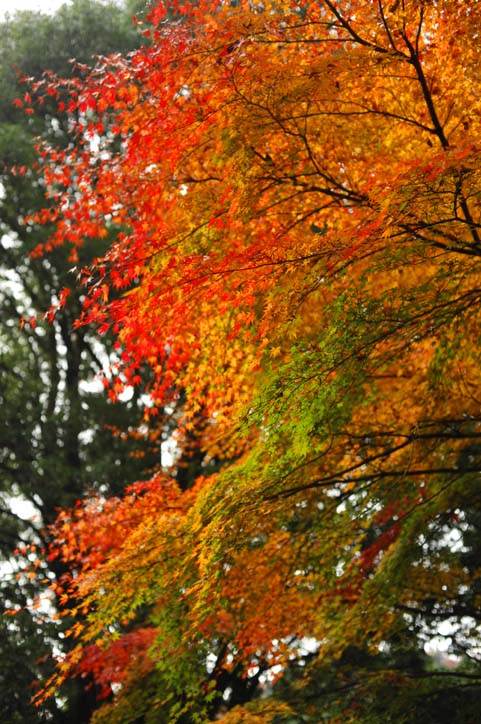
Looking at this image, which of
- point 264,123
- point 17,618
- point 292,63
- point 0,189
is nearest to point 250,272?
point 264,123

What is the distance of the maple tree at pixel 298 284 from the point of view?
3.70m

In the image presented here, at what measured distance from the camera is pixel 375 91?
480 cm

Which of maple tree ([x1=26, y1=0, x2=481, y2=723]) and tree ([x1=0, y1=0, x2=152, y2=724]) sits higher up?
tree ([x1=0, y1=0, x2=152, y2=724])

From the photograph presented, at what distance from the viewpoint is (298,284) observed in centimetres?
360

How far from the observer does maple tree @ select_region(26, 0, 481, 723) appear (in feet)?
12.1

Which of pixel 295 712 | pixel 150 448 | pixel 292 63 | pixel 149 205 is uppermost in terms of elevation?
pixel 150 448

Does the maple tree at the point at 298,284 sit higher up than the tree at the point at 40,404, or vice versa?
the tree at the point at 40,404

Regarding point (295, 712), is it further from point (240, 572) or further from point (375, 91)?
point (375, 91)

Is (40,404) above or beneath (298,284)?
above

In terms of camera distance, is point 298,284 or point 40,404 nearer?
point 298,284

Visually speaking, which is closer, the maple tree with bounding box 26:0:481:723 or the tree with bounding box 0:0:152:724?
the maple tree with bounding box 26:0:481:723

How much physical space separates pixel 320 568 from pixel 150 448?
17.4 ft

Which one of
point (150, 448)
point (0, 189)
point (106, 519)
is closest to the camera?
point (106, 519)

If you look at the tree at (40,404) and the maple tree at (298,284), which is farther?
the tree at (40,404)
